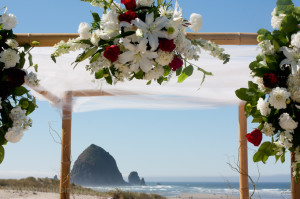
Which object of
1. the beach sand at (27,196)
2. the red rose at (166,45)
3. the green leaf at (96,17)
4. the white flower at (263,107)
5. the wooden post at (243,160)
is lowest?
the beach sand at (27,196)

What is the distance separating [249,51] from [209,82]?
58 cm

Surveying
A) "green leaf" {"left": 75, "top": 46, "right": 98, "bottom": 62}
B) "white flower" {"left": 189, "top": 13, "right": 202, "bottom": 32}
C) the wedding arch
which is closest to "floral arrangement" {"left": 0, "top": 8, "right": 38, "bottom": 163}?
"green leaf" {"left": 75, "top": 46, "right": 98, "bottom": 62}

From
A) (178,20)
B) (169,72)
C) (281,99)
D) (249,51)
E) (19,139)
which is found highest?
(249,51)

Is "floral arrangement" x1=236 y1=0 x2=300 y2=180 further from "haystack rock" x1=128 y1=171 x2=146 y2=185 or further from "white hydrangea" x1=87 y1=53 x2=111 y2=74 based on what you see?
"haystack rock" x1=128 y1=171 x2=146 y2=185

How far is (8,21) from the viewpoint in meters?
2.02

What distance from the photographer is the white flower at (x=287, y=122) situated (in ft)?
6.21

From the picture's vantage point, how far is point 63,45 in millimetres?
1876

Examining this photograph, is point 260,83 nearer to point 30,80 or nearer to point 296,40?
point 296,40

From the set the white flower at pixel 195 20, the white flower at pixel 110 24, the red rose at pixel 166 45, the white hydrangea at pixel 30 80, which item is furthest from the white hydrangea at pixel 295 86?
the white hydrangea at pixel 30 80

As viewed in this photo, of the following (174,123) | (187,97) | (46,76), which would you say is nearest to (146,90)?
(187,97)

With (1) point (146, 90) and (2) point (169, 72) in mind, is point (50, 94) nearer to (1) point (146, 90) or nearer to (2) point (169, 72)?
(1) point (146, 90)

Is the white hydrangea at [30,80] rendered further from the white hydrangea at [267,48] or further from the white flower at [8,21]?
the white hydrangea at [267,48]

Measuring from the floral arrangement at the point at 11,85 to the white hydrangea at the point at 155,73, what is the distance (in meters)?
0.65

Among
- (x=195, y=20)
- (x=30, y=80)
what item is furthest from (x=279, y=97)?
(x=30, y=80)
